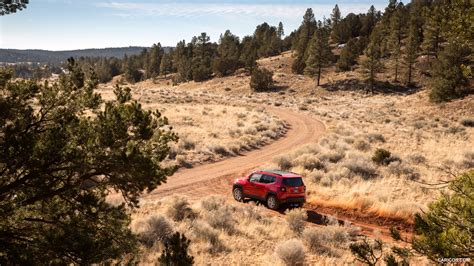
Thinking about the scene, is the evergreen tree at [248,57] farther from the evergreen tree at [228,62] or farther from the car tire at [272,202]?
the car tire at [272,202]

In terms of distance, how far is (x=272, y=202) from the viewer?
55.6 ft

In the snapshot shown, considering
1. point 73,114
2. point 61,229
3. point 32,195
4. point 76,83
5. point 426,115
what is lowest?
point 426,115

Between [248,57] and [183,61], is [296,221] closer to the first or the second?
[248,57]

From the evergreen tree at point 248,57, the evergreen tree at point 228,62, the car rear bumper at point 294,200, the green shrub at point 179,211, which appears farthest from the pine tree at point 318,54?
the green shrub at point 179,211

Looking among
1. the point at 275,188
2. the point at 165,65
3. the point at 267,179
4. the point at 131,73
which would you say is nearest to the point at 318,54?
the point at 165,65

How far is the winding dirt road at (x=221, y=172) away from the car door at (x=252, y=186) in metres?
2.30

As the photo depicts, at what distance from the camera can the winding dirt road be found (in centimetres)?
1973

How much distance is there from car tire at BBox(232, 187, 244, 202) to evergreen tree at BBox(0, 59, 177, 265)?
1115 cm

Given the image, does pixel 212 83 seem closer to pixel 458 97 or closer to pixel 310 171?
pixel 458 97

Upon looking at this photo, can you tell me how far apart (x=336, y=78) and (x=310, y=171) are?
6508 cm

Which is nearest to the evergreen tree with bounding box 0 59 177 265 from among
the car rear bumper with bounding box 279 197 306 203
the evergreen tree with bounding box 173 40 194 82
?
the car rear bumper with bounding box 279 197 306 203

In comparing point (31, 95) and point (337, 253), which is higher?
point (31, 95)

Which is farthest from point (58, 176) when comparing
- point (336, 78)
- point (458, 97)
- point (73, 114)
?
point (336, 78)

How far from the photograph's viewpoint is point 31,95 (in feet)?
23.5
